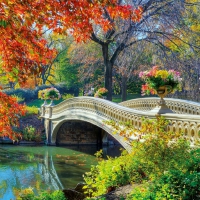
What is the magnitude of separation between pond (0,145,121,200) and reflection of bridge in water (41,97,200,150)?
1.89m

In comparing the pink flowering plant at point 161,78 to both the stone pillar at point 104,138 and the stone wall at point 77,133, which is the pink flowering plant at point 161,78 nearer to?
the stone pillar at point 104,138

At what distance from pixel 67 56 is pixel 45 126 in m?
16.7

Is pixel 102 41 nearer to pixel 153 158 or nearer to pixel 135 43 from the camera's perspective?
pixel 135 43

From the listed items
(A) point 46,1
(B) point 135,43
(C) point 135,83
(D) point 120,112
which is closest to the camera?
(A) point 46,1

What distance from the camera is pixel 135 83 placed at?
114 feet

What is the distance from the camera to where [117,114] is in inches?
504

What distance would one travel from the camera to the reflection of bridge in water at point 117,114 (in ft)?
27.1

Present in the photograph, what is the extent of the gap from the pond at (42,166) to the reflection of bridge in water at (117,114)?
6.21 feet

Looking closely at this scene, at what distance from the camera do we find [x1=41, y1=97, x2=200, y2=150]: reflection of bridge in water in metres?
8.25

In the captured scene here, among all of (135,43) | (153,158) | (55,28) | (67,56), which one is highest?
(67,56)

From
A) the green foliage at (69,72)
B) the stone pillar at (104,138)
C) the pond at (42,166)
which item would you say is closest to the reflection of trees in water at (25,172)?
the pond at (42,166)

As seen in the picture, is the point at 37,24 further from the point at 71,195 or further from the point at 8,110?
the point at 71,195

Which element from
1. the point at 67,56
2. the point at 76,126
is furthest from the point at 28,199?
the point at 67,56

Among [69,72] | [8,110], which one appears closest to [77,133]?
[69,72]
